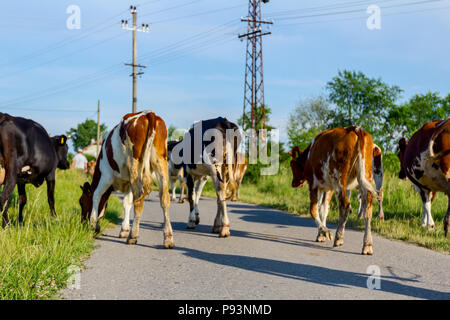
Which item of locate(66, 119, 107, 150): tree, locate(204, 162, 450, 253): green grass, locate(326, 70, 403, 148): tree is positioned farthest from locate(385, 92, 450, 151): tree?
locate(66, 119, 107, 150): tree

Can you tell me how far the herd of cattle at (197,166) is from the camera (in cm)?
704

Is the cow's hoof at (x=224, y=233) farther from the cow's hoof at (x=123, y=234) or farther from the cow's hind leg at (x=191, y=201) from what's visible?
the cow's hoof at (x=123, y=234)

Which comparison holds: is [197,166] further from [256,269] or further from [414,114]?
[414,114]

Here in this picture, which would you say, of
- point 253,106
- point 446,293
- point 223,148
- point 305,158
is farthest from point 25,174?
point 253,106

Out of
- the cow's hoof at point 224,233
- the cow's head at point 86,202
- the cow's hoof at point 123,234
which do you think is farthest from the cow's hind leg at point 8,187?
the cow's hoof at point 224,233

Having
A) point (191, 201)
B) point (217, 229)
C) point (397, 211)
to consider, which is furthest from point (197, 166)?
point (397, 211)

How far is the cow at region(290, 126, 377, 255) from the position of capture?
272 inches

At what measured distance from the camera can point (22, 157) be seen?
8.25 metres

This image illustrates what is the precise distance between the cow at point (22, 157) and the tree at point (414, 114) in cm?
4249

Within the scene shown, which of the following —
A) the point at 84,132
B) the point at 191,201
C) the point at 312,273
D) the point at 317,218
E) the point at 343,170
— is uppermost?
the point at 84,132

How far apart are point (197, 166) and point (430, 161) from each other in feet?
14.6

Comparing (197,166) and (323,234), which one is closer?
(323,234)
